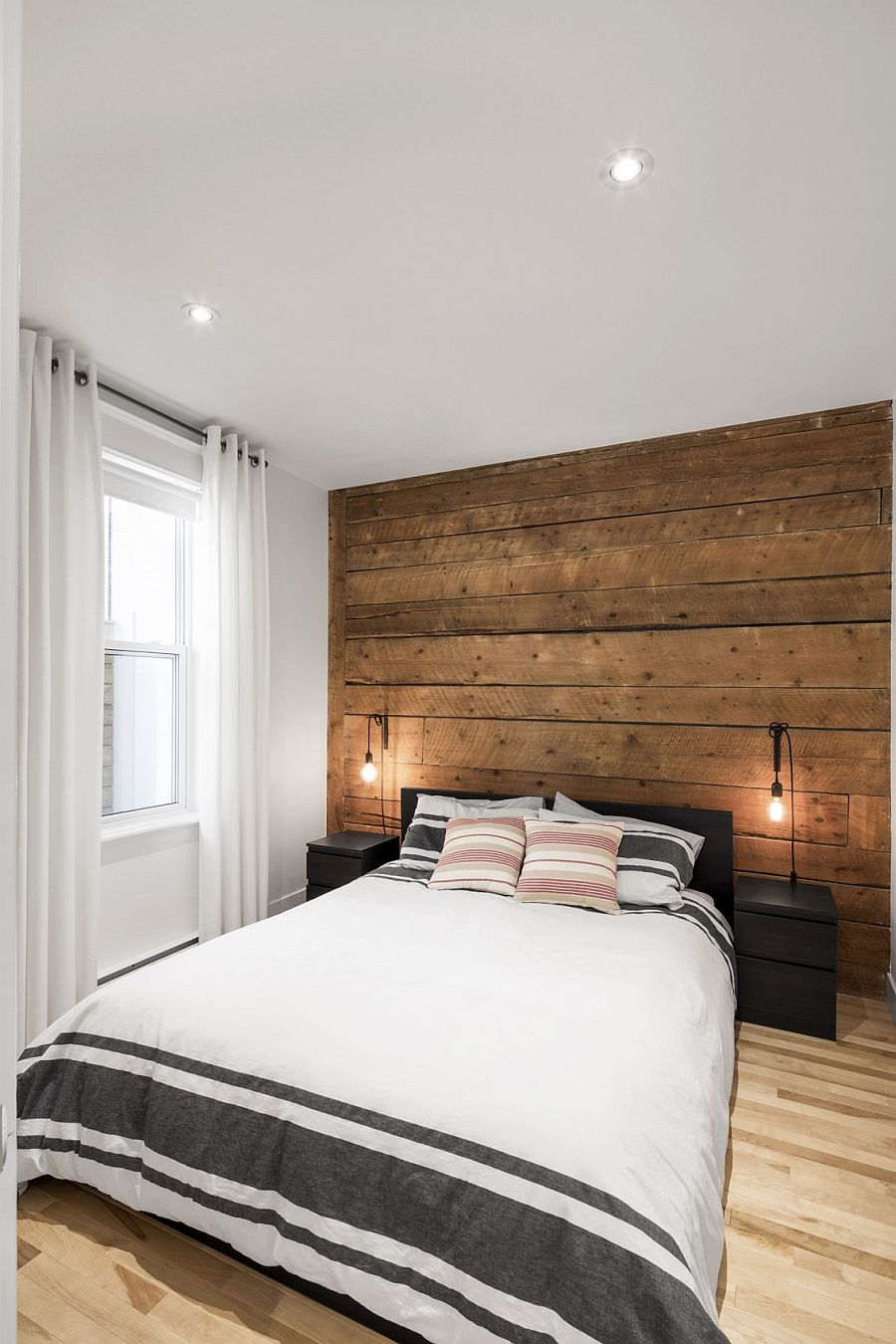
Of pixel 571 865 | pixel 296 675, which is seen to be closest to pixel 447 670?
pixel 296 675

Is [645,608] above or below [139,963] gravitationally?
above

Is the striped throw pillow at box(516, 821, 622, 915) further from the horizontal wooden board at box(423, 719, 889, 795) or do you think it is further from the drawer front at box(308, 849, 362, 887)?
the drawer front at box(308, 849, 362, 887)

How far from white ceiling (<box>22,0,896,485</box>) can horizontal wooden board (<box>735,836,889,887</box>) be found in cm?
199

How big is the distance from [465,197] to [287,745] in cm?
297

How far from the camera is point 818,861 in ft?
10.9

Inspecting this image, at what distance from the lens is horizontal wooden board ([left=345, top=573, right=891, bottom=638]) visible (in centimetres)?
330

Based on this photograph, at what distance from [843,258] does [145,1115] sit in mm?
3021

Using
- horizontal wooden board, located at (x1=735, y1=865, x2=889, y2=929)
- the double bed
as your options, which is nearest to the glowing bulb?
the double bed

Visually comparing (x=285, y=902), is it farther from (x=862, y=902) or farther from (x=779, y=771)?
(x=862, y=902)

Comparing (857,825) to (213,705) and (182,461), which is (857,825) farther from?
(182,461)

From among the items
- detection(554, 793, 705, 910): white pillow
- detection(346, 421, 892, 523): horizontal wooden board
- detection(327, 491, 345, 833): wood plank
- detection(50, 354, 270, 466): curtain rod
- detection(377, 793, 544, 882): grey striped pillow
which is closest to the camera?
detection(50, 354, 270, 466): curtain rod

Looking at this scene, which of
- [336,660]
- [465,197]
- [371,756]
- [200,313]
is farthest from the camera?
[336,660]

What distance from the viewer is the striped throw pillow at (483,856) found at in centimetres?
310

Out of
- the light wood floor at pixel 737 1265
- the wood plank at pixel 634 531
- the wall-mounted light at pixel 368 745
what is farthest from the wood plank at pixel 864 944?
the wall-mounted light at pixel 368 745
